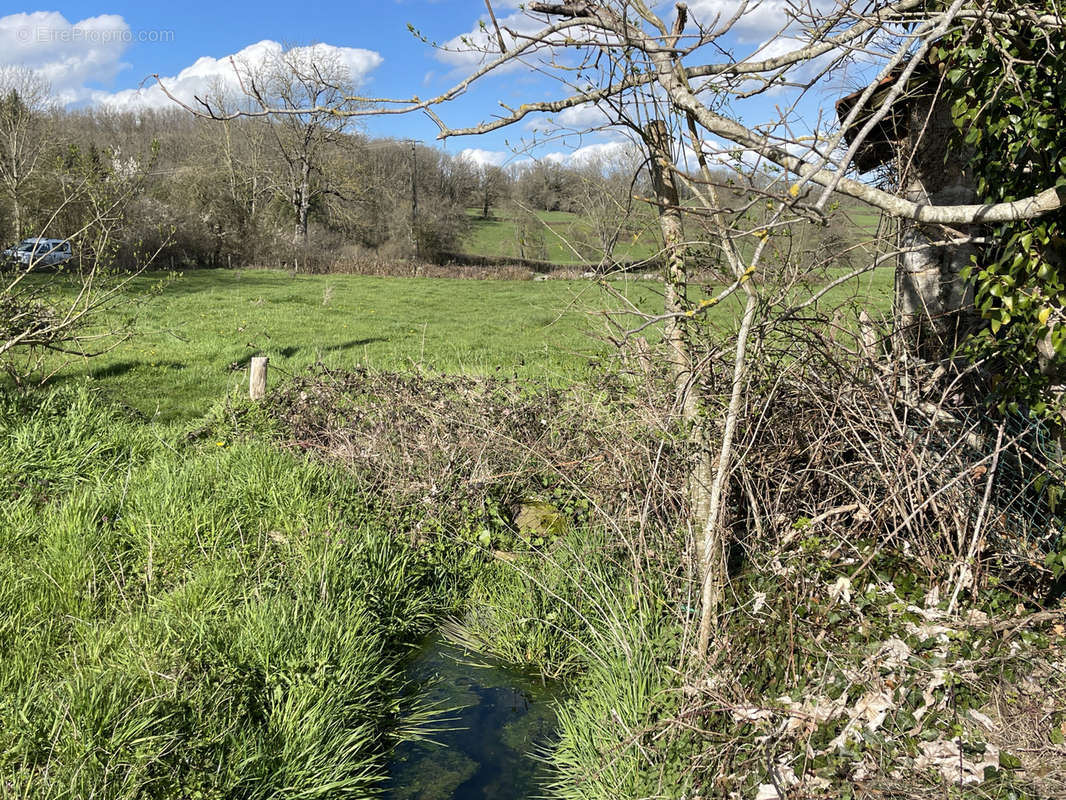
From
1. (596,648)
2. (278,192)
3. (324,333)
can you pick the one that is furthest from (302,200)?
(596,648)

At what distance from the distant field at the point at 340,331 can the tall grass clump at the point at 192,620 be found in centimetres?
218

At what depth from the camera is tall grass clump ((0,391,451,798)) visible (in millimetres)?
3227

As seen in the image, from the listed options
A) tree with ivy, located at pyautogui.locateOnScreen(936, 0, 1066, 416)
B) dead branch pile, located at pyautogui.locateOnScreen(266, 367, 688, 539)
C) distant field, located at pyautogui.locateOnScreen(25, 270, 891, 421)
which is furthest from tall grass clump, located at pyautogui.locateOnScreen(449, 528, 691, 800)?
tree with ivy, located at pyautogui.locateOnScreen(936, 0, 1066, 416)

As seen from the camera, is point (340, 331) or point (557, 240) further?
point (340, 331)

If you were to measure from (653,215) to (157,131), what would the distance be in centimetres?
5811

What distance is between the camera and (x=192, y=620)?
417 centimetres

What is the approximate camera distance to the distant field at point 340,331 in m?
9.11

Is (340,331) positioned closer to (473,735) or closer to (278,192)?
(473,735)

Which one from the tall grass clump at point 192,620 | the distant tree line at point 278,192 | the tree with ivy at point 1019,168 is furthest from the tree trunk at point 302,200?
the tree with ivy at point 1019,168

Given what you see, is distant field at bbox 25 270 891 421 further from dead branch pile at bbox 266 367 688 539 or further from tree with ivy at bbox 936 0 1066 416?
tree with ivy at bbox 936 0 1066 416

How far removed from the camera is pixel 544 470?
6297 mm

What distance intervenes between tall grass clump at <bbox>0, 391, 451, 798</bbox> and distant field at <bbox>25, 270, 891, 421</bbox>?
2.18 m

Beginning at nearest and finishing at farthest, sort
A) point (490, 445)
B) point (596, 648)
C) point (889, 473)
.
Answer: point (889, 473), point (596, 648), point (490, 445)

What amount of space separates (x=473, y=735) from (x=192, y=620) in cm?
176
